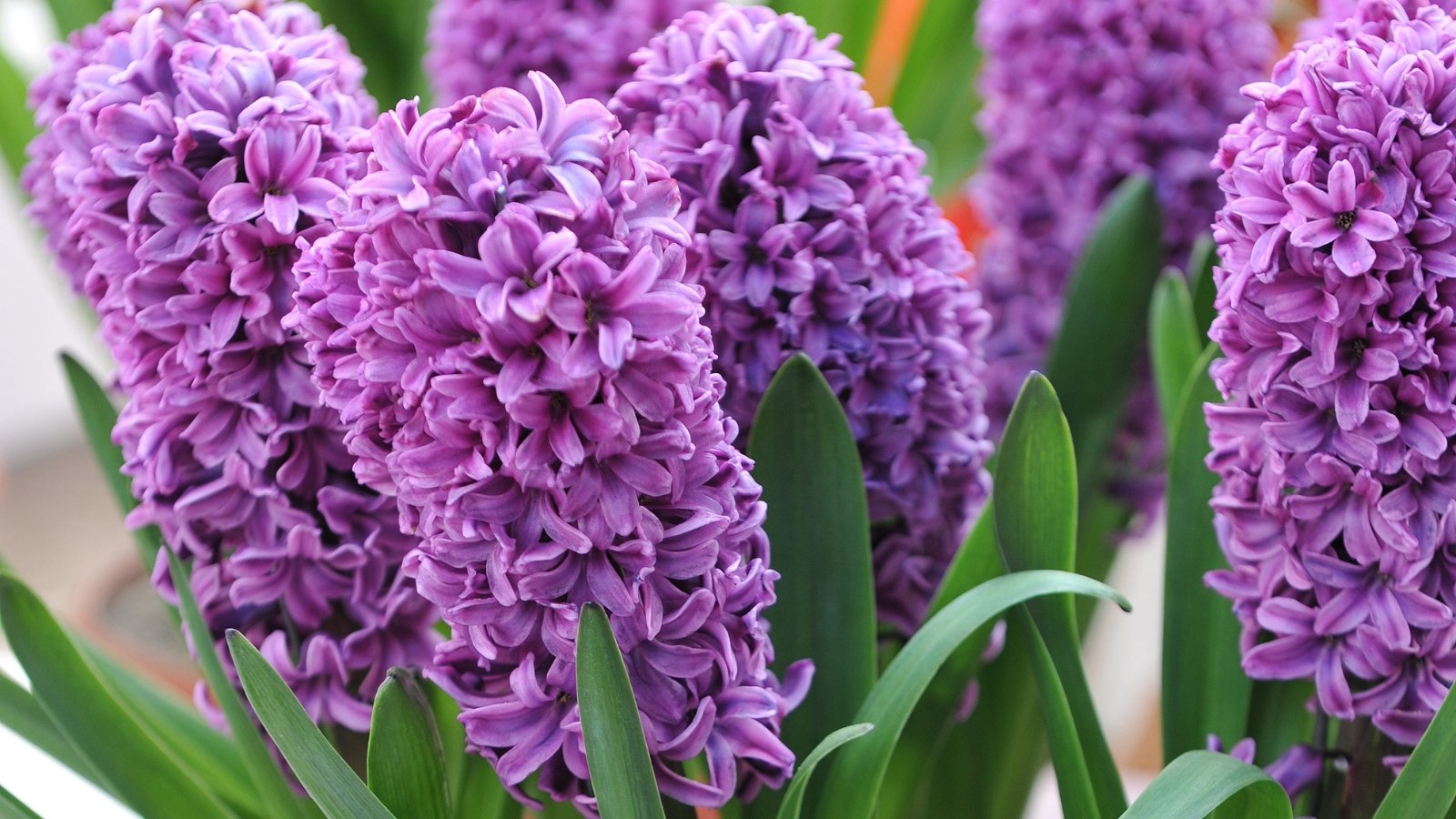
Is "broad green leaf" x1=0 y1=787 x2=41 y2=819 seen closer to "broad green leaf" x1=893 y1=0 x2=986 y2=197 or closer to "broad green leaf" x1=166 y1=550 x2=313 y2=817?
"broad green leaf" x1=166 y1=550 x2=313 y2=817

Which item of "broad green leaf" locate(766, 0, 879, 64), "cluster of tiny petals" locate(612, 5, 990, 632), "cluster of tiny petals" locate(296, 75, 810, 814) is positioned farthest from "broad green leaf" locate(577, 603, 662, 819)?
"broad green leaf" locate(766, 0, 879, 64)

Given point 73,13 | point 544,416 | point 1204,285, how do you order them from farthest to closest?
1. point 73,13
2. point 1204,285
3. point 544,416

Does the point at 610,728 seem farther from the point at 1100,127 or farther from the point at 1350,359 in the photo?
the point at 1100,127

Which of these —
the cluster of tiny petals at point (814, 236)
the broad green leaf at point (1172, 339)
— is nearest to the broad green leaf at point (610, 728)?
the cluster of tiny petals at point (814, 236)

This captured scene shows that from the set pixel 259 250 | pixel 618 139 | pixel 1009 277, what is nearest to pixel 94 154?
pixel 259 250

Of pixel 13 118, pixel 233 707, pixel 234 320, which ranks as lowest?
pixel 233 707

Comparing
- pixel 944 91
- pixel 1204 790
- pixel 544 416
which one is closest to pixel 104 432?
pixel 544 416

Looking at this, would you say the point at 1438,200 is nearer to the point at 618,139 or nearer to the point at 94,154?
the point at 618,139
